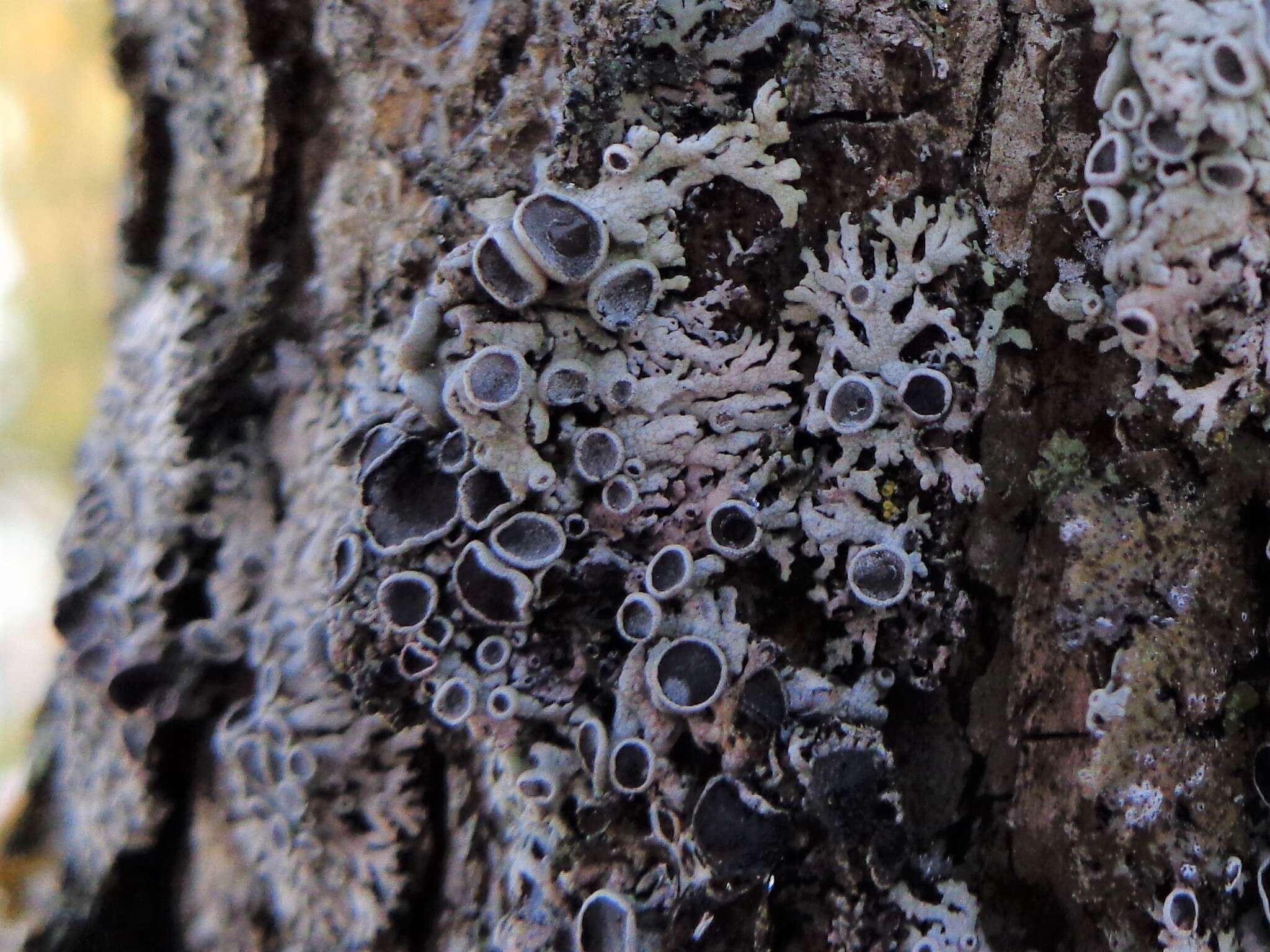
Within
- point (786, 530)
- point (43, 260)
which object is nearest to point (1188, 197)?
point (786, 530)

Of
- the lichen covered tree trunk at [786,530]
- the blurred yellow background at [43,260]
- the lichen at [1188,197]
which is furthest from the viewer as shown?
the blurred yellow background at [43,260]

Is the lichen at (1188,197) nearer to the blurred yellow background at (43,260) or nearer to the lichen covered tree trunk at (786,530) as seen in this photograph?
the lichen covered tree trunk at (786,530)

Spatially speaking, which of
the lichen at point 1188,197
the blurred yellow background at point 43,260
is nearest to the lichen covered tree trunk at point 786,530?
the lichen at point 1188,197

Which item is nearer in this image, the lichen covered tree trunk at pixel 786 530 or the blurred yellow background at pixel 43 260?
the lichen covered tree trunk at pixel 786 530

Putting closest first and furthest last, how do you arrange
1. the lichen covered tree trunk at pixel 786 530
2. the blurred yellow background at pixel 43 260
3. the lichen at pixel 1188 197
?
1. the lichen at pixel 1188 197
2. the lichen covered tree trunk at pixel 786 530
3. the blurred yellow background at pixel 43 260

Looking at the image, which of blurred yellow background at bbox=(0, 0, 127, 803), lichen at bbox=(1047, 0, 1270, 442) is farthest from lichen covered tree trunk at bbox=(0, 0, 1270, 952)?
blurred yellow background at bbox=(0, 0, 127, 803)

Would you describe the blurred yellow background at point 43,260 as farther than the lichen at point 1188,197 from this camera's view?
Yes

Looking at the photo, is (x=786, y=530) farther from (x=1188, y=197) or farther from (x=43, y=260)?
(x=43, y=260)

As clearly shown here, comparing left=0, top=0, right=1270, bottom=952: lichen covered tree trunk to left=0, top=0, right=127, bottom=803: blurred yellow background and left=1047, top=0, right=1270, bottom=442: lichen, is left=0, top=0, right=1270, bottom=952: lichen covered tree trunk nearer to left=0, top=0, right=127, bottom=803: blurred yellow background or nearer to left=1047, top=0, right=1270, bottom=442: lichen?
left=1047, top=0, right=1270, bottom=442: lichen
